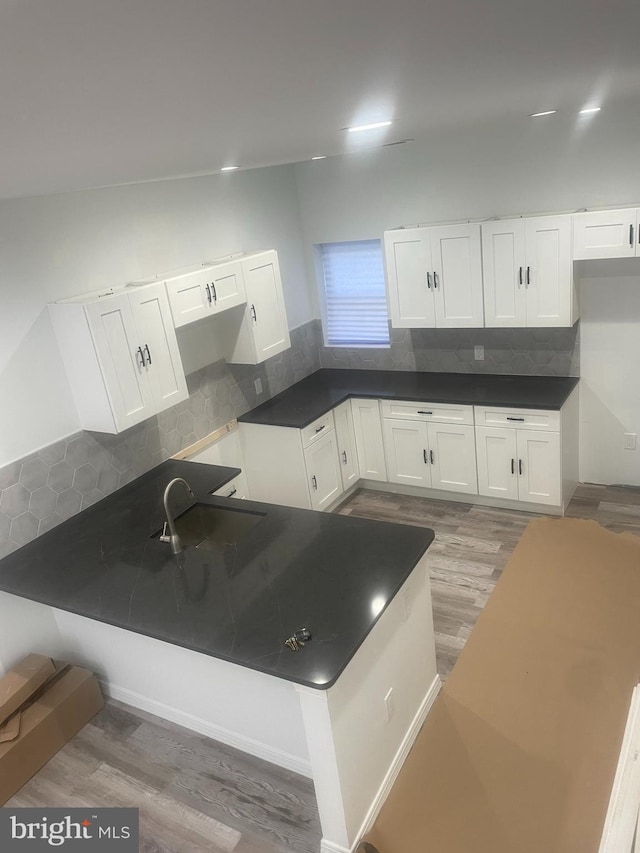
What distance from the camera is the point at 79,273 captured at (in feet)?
11.1

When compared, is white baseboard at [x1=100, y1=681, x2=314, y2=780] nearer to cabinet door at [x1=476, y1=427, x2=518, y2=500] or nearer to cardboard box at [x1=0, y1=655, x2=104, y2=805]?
cardboard box at [x1=0, y1=655, x2=104, y2=805]

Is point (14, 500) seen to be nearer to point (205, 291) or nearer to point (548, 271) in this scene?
point (205, 291)

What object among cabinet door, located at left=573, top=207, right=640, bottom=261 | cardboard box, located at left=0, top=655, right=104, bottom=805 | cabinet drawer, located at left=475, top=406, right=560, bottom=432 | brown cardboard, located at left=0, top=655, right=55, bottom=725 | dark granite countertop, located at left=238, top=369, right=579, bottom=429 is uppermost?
cabinet door, located at left=573, top=207, right=640, bottom=261

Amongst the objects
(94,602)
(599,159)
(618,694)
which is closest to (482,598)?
(618,694)

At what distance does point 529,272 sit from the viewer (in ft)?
13.5

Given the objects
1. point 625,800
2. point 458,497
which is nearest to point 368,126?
point 625,800

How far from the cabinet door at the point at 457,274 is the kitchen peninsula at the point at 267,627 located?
6.83 ft

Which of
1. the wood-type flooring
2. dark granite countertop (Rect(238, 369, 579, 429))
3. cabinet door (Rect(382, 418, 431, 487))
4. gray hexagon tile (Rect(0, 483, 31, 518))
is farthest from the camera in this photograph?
cabinet door (Rect(382, 418, 431, 487))

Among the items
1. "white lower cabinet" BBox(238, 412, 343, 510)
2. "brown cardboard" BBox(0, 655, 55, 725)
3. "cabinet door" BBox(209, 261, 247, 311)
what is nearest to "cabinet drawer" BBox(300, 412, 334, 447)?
"white lower cabinet" BBox(238, 412, 343, 510)

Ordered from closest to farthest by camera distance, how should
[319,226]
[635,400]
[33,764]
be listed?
1. [33,764]
2. [635,400]
3. [319,226]

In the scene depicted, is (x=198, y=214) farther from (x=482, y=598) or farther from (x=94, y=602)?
(x=482, y=598)

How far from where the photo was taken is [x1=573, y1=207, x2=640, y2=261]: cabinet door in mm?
3744

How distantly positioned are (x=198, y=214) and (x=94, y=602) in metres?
2.64

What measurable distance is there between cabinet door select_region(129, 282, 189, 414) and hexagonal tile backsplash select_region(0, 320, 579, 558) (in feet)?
1.24
